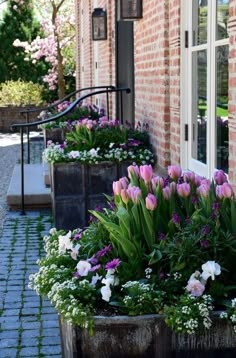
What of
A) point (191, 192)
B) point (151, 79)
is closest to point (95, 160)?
point (151, 79)

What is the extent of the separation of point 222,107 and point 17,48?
19561 millimetres

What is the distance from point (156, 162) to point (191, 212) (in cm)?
338

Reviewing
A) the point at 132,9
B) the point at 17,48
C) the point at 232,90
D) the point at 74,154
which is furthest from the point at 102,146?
the point at 17,48

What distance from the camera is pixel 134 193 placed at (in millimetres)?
3115

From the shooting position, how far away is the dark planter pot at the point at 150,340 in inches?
104

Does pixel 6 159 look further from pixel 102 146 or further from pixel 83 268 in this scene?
pixel 83 268

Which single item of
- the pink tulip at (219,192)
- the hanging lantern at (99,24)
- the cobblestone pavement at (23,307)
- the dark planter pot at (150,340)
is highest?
the hanging lantern at (99,24)

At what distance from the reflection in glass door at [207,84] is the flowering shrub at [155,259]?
146 cm

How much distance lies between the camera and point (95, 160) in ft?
21.7

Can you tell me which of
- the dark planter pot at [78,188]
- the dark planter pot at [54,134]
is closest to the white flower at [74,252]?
the dark planter pot at [78,188]

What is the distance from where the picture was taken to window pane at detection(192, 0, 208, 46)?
5039mm

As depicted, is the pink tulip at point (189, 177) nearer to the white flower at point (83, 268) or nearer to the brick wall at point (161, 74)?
the white flower at point (83, 268)

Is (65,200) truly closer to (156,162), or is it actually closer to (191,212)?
(156,162)

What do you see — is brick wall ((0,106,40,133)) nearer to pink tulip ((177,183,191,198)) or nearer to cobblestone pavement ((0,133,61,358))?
cobblestone pavement ((0,133,61,358))
